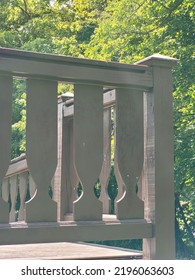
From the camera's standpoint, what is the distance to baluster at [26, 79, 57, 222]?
1734 mm

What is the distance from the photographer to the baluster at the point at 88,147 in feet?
6.05

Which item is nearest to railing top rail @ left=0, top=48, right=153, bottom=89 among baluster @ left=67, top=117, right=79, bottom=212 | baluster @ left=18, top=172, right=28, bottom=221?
baluster @ left=67, top=117, right=79, bottom=212

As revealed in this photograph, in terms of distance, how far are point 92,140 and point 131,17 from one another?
225 inches

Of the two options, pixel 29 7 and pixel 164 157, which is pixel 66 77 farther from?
pixel 29 7

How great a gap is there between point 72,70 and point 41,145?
37cm

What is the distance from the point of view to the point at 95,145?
1883 mm

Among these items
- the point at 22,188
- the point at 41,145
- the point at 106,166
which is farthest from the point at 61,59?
the point at 22,188

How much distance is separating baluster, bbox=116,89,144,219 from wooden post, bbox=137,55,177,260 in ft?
0.15

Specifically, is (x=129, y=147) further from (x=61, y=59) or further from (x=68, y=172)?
(x=68, y=172)

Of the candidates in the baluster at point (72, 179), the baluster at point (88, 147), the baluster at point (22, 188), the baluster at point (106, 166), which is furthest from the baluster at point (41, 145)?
the baluster at point (22, 188)

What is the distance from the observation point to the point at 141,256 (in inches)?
82.9

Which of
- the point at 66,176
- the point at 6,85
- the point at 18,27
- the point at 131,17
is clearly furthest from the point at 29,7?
the point at 6,85

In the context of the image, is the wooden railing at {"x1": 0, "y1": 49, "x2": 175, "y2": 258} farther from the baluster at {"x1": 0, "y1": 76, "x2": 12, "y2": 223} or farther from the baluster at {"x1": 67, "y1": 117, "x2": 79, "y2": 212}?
the baluster at {"x1": 67, "y1": 117, "x2": 79, "y2": 212}

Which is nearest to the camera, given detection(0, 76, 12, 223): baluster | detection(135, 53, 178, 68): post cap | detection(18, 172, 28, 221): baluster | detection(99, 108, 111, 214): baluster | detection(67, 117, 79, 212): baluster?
detection(0, 76, 12, 223): baluster
